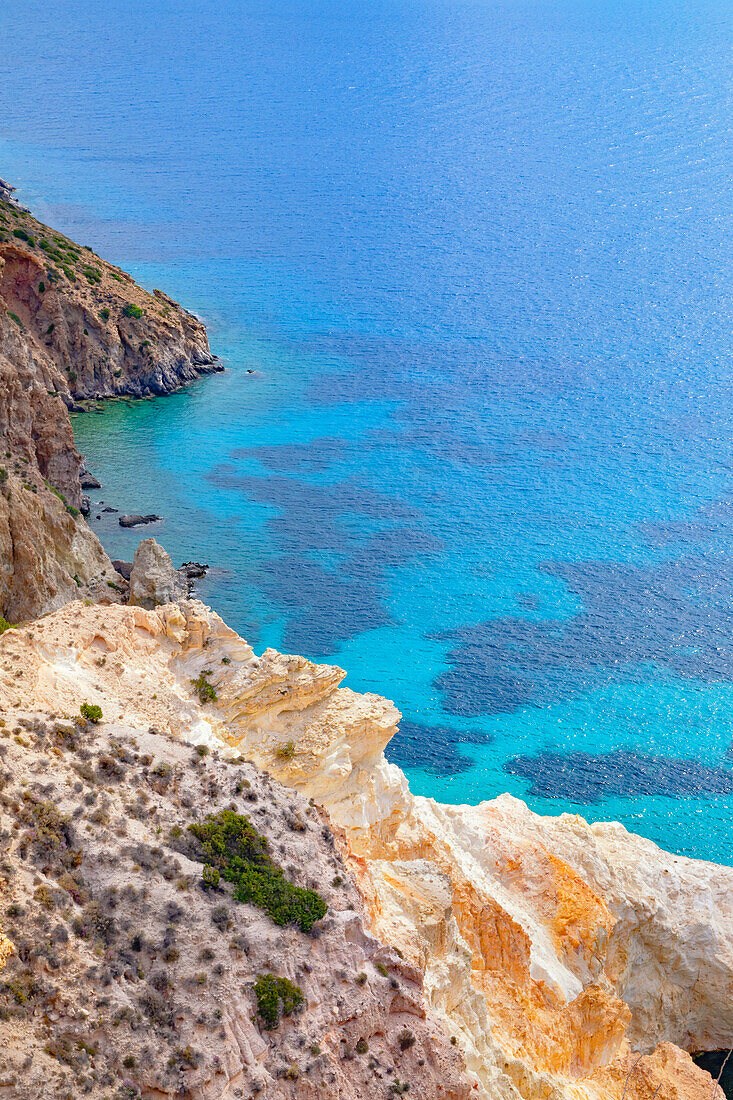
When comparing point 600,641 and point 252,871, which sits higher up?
point 252,871

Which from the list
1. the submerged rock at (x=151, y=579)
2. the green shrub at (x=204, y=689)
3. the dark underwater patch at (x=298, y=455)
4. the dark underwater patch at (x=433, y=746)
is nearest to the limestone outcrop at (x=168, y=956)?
the green shrub at (x=204, y=689)

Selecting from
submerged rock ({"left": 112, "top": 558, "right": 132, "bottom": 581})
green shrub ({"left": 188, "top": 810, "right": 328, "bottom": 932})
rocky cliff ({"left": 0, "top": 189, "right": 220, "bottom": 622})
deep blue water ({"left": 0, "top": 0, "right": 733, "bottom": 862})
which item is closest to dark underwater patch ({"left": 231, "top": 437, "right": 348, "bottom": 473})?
deep blue water ({"left": 0, "top": 0, "right": 733, "bottom": 862})

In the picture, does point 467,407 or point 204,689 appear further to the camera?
point 467,407

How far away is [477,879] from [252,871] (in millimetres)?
13398

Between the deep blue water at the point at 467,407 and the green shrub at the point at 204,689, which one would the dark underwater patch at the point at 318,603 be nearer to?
the deep blue water at the point at 467,407

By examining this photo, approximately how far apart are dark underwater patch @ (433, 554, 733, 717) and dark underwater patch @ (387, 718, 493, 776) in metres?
2.05

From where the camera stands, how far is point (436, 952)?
28328 millimetres

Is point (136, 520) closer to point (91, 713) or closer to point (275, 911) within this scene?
point (91, 713)

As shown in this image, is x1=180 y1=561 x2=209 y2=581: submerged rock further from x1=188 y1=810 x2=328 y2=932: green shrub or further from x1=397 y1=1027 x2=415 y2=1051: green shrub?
x1=397 y1=1027 x2=415 y2=1051: green shrub

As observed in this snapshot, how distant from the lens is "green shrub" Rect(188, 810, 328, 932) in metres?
23.4

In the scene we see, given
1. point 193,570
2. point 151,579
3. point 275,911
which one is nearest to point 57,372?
point 193,570

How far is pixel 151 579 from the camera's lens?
2199 inches

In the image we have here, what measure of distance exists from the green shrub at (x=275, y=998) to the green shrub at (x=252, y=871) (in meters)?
1.39

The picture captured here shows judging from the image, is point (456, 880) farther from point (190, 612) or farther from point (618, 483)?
point (618, 483)
